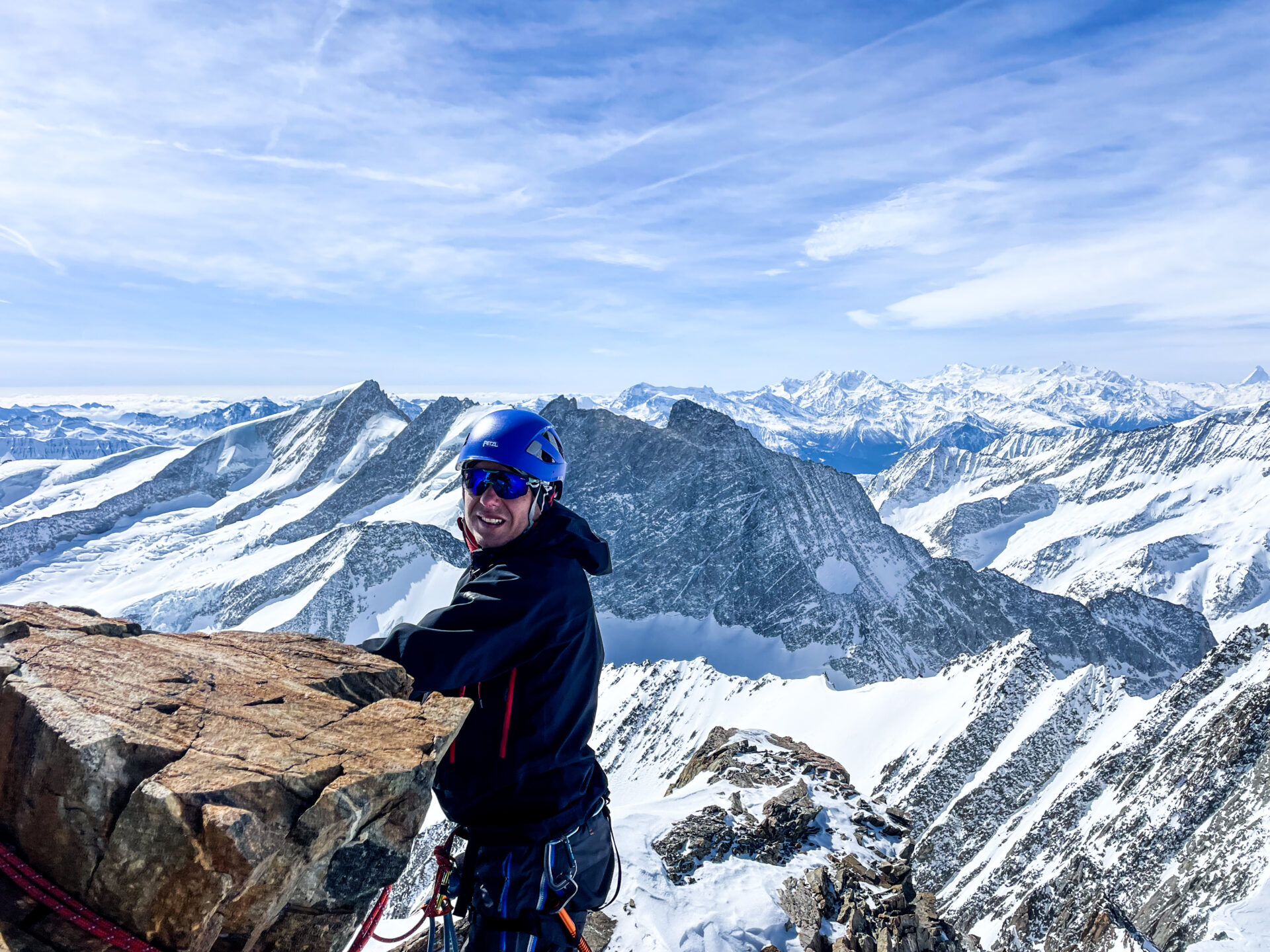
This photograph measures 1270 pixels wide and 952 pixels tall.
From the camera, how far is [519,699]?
19.1ft

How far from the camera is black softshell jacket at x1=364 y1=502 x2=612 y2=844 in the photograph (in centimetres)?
528

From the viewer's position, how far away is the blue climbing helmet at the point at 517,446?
259 inches

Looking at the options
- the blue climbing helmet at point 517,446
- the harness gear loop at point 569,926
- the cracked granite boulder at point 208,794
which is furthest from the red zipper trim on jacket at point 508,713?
the blue climbing helmet at point 517,446

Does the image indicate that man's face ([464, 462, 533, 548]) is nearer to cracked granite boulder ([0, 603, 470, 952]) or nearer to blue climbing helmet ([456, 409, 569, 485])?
blue climbing helmet ([456, 409, 569, 485])

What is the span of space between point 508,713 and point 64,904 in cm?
323

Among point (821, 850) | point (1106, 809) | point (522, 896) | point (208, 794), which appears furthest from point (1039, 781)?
point (208, 794)

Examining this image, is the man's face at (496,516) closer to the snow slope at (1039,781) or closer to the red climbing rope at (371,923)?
the red climbing rope at (371,923)

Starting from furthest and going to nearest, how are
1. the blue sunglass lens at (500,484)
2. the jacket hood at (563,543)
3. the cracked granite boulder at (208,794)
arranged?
the blue sunglass lens at (500,484) → the jacket hood at (563,543) → the cracked granite boulder at (208,794)

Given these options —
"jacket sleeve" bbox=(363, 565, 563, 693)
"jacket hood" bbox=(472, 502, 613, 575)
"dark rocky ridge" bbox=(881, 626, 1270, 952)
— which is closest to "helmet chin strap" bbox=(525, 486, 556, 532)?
"jacket hood" bbox=(472, 502, 613, 575)

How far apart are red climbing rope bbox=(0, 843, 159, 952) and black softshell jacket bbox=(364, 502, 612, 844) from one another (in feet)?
7.51

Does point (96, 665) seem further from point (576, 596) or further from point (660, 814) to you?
point (660, 814)

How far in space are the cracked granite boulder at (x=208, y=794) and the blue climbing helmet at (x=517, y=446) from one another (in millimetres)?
2319

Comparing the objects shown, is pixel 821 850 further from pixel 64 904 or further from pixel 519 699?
pixel 64 904

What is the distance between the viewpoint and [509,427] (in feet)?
22.2
